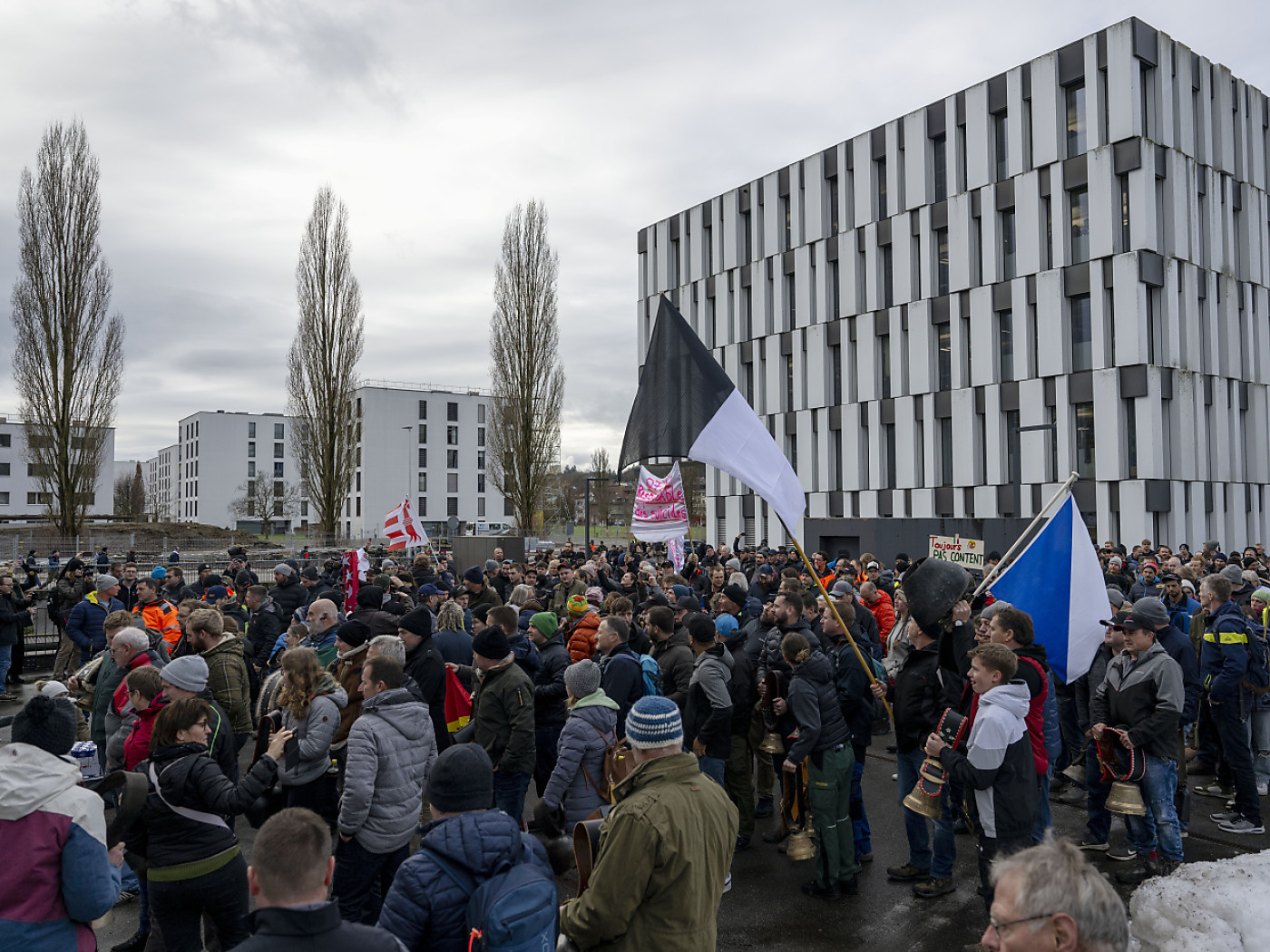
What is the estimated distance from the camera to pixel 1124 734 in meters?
6.10

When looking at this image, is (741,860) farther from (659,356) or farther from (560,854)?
(659,356)

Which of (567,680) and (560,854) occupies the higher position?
(567,680)

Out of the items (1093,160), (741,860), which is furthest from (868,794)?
(1093,160)

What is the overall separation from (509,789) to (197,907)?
2.26 m

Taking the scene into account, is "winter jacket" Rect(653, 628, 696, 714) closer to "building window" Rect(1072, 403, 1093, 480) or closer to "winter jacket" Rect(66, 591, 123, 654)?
"winter jacket" Rect(66, 591, 123, 654)

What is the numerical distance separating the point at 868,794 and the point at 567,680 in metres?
4.51

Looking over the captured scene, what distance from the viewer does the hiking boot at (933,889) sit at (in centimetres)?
594

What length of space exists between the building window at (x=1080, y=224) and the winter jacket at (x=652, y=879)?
30.7 meters

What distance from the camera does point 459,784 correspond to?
3.16 m

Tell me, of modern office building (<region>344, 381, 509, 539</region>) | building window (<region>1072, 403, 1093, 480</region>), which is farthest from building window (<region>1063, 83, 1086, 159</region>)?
modern office building (<region>344, 381, 509, 539</region>)

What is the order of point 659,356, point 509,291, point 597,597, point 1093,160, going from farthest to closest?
1. point 509,291
2. point 1093,160
3. point 597,597
4. point 659,356

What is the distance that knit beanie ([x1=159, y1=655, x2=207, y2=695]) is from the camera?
4730 millimetres

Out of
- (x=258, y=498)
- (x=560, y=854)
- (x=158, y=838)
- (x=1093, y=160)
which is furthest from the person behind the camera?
(x=258, y=498)

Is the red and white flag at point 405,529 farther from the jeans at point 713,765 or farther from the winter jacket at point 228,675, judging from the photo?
the jeans at point 713,765
